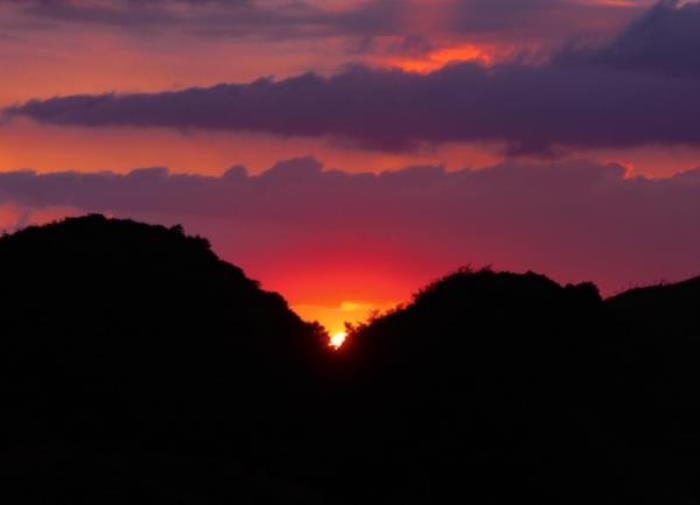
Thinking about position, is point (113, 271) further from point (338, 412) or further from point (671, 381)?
point (671, 381)

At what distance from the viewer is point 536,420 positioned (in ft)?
99.6

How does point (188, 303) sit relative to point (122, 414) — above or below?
above

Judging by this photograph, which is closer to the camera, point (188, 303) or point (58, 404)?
point (58, 404)

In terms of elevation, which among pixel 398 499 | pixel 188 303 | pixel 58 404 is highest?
pixel 188 303

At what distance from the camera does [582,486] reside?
97.6 ft

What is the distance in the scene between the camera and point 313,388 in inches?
1233

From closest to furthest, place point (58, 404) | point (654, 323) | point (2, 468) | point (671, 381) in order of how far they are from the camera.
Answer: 1. point (2, 468)
2. point (58, 404)
3. point (671, 381)
4. point (654, 323)

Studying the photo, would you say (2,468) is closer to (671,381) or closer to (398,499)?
(398,499)

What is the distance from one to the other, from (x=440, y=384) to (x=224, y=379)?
16.0 ft

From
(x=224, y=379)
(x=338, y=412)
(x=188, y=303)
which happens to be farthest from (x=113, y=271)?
(x=338, y=412)

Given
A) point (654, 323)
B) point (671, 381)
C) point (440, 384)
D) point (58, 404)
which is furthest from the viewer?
point (654, 323)

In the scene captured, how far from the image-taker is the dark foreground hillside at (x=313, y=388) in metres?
28.9

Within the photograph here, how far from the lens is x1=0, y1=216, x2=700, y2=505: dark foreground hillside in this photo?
1136 inches

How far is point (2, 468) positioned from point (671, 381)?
17.4 m
